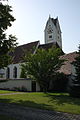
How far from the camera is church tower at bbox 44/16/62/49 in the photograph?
219 feet

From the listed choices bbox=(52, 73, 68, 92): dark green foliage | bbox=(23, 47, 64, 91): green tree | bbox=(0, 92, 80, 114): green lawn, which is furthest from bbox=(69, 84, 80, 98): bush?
bbox=(52, 73, 68, 92): dark green foliage

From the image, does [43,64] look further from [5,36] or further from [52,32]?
[52,32]

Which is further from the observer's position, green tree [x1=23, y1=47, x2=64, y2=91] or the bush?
green tree [x1=23, y1=47, x2=64, y2=91]

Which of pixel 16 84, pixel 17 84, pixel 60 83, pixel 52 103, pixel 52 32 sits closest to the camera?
pixel 52 103

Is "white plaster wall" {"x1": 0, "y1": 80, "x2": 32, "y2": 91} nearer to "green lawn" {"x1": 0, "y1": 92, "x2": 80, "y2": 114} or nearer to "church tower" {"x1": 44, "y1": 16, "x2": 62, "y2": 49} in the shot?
"green lawn" {"x1": 0, "y1": 92, "x2": 80, "y2": 114}

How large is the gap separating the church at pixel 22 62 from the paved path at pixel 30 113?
1000cm

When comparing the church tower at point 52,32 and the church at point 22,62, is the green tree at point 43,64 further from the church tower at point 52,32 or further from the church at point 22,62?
the church tower at point 52,32

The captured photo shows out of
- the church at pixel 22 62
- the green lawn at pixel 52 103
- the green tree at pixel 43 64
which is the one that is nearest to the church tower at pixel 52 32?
the church at pixel 22 62

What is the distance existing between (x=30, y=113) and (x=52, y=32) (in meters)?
57.8

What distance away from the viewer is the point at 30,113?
450 inches

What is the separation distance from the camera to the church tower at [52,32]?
66688mm

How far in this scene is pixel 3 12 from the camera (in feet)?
61.8

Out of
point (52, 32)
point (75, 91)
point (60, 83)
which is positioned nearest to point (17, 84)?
point (60, 83)

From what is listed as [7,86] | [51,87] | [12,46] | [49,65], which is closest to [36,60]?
[49,65]
